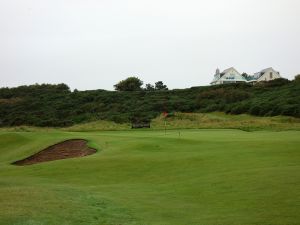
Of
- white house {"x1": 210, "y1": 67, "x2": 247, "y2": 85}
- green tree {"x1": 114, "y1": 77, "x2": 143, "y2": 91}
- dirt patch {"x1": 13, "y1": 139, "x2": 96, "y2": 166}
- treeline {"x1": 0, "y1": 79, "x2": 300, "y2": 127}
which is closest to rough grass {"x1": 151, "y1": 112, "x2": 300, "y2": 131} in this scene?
treeline {"x1": 0, "y1": 79, "x2": 300, "y2": 127}

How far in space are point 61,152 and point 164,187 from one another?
54.7 feet

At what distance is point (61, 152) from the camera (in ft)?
111

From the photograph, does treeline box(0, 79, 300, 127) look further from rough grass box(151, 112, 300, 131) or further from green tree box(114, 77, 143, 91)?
green tree box(114, 77, 143, 91)

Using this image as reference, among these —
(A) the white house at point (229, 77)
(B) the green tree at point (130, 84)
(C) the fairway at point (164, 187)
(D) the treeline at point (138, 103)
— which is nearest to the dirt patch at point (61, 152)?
(C) the fairway at point (164, 187)

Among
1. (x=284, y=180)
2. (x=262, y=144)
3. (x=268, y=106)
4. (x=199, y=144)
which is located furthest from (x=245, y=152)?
(x=268, y=106)

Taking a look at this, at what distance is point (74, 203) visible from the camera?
576 inches

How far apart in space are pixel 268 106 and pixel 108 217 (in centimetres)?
5883

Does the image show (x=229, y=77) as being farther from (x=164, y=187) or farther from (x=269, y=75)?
(x=164, y=187)

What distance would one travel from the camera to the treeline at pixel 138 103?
7261cm

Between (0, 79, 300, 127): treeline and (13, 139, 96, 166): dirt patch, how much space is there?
3599 cm

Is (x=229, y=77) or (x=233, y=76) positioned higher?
(x=233, y=76)

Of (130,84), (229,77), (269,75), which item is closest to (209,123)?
(130,84)

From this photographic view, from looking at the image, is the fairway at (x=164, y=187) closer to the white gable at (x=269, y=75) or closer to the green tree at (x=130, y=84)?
the green tree at (x=130, y=84)

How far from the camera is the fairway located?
12539 millimetres
